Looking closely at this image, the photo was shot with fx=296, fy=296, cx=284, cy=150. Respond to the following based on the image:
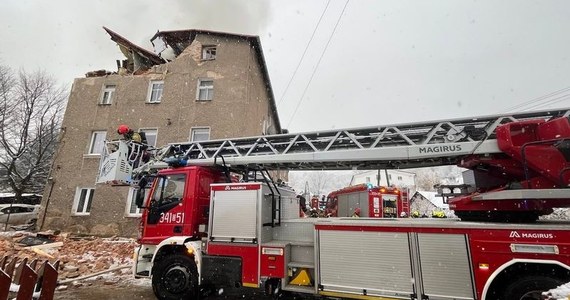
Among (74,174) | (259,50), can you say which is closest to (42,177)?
(74,174)

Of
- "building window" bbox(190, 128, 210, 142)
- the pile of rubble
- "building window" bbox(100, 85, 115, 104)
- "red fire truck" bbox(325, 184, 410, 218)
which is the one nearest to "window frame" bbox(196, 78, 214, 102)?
"building window" bbox(190, 128, 210, 142)

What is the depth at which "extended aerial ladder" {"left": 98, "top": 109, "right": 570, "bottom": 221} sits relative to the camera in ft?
14.1

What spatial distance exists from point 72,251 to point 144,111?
7.77m

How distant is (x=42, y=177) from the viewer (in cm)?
2919

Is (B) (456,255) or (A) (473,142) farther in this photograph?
(A) (473,142)

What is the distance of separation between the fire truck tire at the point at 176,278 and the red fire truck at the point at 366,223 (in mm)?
21

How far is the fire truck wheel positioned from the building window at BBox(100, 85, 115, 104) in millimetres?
18830

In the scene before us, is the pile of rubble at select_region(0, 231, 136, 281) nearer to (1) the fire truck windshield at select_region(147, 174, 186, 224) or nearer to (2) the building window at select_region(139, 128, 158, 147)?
(1) the fire truck windshield at select_region(147, 174, 186, 224)

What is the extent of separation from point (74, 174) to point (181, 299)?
524 inches

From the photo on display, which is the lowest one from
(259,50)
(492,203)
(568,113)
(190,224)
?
(190,224)

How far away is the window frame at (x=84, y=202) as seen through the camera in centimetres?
1496

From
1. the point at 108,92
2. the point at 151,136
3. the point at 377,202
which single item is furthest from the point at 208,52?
the point at 377,202

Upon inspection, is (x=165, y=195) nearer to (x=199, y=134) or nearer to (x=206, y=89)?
(x=199, y=134)

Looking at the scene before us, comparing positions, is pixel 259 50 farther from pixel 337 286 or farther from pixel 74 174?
pixel 337 286
